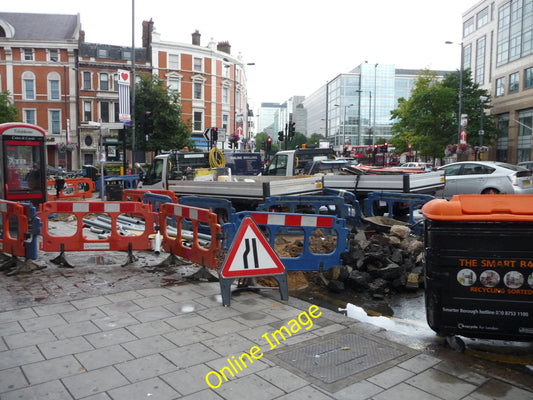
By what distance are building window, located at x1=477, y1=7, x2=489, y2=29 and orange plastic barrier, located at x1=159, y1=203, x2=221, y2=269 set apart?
61.6 m

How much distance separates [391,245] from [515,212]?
3.55m

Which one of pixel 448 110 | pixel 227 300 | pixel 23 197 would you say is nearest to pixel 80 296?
pixel 227 300

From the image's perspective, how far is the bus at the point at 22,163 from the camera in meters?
12.0

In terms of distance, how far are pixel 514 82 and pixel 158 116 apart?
37.5 m

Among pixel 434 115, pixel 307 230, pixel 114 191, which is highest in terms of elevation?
pixel 434 115

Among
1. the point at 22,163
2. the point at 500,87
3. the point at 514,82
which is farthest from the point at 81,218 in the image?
the point at 500,87

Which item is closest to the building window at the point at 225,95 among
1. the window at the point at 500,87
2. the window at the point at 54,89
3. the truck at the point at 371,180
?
the window at the point at 54,89

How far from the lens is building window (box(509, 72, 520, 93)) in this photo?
46.6 metres

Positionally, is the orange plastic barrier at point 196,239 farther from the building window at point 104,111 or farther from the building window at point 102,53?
the building window at point 102,53

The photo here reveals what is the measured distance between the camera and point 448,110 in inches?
1652

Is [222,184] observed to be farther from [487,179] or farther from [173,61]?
[173,61]

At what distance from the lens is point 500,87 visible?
164 ft

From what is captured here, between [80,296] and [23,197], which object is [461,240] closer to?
[80,296]

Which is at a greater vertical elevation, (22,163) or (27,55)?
(27,55)
